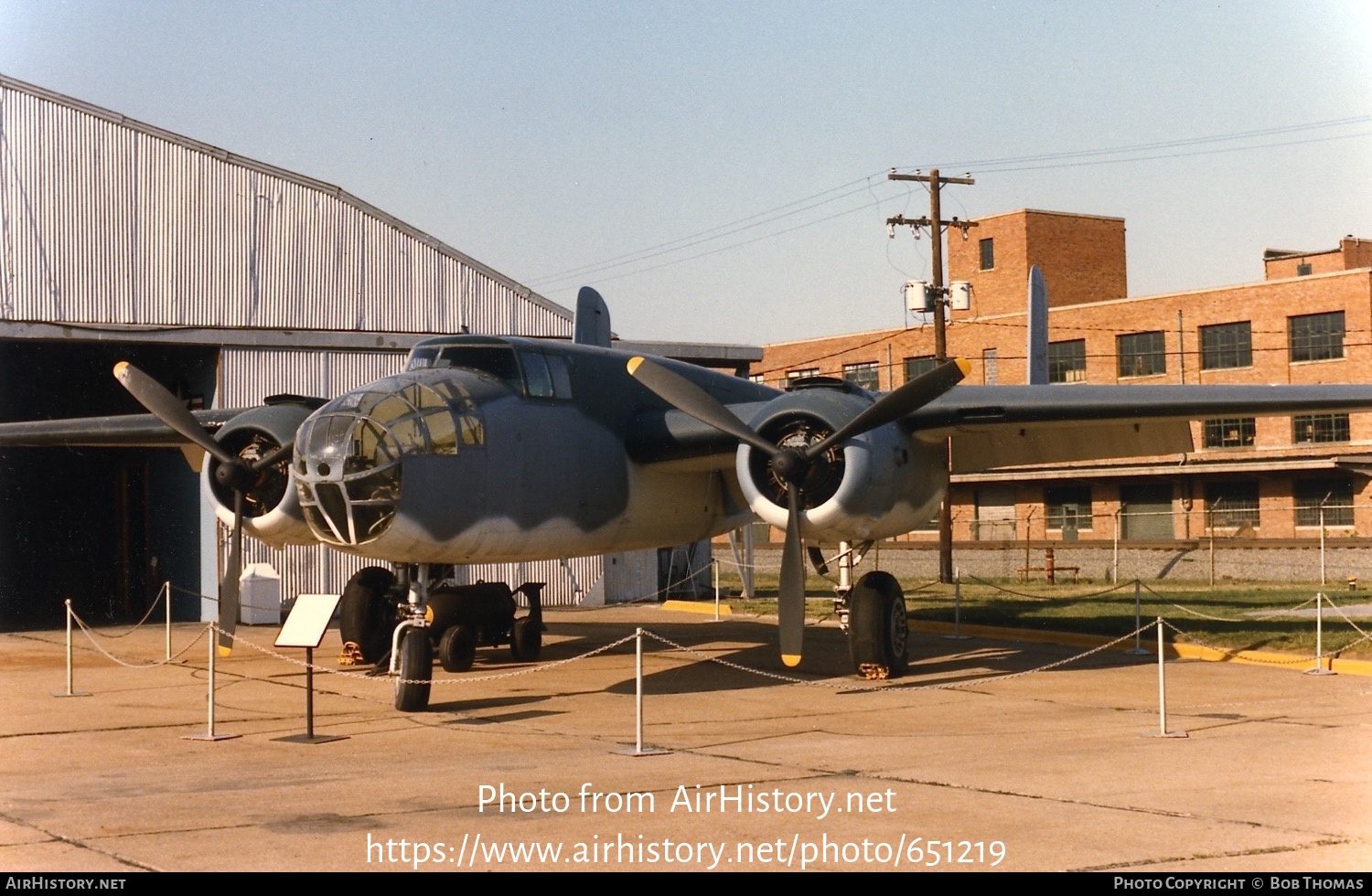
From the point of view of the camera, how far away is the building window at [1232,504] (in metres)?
52.6

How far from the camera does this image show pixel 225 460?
1788 cm

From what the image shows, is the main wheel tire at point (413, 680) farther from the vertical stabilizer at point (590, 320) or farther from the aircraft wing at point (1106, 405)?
the vertical stabilizer at point (590, 320)

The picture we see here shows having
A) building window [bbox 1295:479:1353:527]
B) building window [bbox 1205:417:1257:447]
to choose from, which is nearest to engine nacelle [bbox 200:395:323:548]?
building window [bbox 1295:479:1353:527]

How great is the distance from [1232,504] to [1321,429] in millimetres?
4047

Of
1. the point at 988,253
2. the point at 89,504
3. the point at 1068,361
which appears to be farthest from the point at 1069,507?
the point at 89,504

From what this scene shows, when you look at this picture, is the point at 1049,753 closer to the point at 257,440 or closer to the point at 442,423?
the point at 442,423

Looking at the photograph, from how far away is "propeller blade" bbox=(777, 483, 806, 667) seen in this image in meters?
16.3

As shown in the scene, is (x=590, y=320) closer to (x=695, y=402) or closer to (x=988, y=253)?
(x=695, y=402)

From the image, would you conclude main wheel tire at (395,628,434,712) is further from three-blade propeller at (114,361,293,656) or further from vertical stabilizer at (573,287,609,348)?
vertical stabilizer at (573,287,609,348)

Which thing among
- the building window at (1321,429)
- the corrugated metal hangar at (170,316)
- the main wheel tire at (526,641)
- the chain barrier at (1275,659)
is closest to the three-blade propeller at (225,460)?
the main wheel tire at (526,641)

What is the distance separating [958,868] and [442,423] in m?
9.09

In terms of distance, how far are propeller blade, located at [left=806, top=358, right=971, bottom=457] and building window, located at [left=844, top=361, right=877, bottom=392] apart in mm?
49934
